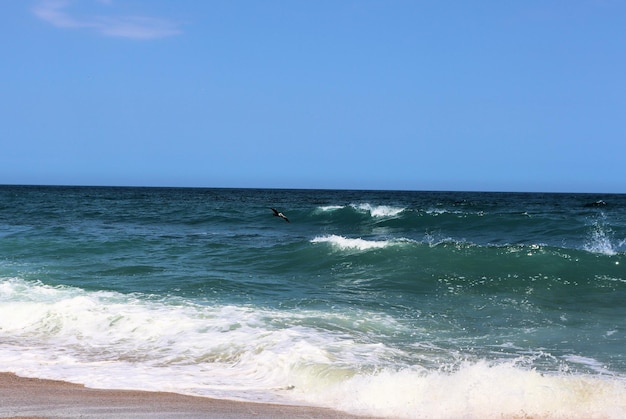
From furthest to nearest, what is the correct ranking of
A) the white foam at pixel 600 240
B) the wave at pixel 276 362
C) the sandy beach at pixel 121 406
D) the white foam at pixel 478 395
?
1. the white foam at pixel 600 240
2. the wave at pixel 276 362
3. the white foam at pixel 478 395
4. the sandy beach at pixel 121 406

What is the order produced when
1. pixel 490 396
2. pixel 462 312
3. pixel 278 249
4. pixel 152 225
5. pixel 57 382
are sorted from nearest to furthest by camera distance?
pixel 490 396, pixel 57 382, pixel 462 312, pixel 278 249, pixel 152 225

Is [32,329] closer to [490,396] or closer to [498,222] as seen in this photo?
[490,396]

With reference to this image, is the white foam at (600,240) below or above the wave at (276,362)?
above

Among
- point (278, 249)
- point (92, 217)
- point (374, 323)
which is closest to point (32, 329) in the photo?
point (374, 323)

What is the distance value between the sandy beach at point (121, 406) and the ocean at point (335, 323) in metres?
Result: 0.31

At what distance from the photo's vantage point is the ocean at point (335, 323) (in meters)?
6.61

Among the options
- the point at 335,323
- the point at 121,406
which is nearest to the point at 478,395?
the point at 121,406

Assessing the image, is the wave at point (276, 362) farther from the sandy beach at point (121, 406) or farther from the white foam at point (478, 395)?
the sandy beach at point (121, 406)

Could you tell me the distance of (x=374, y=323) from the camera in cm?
1016

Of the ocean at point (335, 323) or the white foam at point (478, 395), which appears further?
the ocean at point (335, 323)

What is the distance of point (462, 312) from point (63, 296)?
6949 mm

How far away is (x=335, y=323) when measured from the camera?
10062mm

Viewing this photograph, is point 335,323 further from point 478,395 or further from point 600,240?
point 600,240

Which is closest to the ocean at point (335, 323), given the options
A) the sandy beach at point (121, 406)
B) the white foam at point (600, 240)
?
the white foam at point (600, 240)
